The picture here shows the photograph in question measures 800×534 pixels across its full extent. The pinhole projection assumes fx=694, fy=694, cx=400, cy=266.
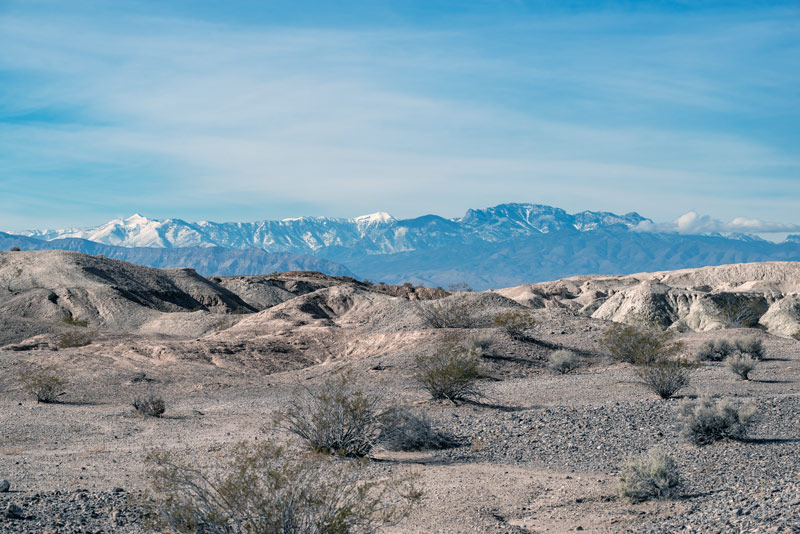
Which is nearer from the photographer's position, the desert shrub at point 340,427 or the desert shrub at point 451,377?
the desert shrub at point 340,427

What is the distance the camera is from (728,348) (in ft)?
82.4

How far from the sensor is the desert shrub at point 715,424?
11.9 m

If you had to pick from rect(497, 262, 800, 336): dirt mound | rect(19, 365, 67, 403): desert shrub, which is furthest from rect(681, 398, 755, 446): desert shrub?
rect(497, 262, 800, 336): dirt mound

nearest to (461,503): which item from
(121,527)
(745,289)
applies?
(121,527)

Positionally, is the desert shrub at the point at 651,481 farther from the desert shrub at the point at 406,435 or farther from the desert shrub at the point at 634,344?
the desert shrub at the point at 634,344

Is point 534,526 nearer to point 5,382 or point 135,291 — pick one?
point 5,382

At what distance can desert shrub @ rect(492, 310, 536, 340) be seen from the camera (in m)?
27.3

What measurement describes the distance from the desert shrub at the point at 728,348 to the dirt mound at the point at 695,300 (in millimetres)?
4590

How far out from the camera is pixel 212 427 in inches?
653

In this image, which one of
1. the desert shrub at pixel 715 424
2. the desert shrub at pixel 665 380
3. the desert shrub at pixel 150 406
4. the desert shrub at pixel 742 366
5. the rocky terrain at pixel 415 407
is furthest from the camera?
the desert shrub at pixel 742 366

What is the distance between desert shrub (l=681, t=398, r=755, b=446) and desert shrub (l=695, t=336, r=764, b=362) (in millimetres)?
13687

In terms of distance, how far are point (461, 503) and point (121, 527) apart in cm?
437

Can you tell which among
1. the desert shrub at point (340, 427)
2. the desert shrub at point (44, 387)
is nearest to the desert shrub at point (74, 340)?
the desert shrub at point (44, 387)

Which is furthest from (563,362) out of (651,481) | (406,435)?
(651,481)
